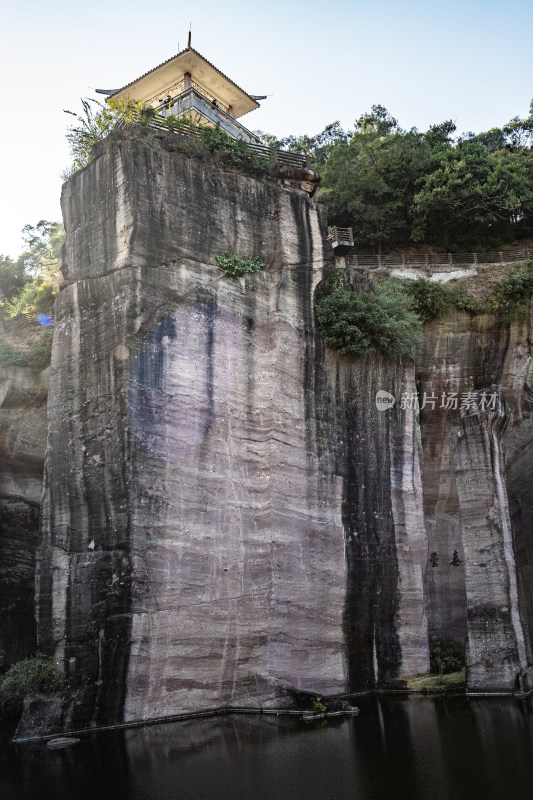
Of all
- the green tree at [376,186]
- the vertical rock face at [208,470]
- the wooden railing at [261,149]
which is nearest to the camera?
the vertical rock face at [208,470]

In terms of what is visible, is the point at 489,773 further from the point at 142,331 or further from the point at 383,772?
the point at 142,331

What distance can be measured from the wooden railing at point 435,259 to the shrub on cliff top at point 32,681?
49.9 ft

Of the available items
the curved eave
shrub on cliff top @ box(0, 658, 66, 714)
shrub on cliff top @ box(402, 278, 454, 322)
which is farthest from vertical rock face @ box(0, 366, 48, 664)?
shrub on cliff top @ box(402, 278, 454, 322)

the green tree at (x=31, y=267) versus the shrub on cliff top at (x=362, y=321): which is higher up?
the green tree at (x=31, y=267)

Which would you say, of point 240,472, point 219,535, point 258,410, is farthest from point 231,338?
point 219,535

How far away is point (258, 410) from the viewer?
1727 cm

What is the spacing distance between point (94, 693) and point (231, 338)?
26.3ft

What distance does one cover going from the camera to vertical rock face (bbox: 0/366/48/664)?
1989 centimetres

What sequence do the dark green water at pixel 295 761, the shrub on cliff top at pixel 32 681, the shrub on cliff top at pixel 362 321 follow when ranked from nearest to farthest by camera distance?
the dark green water at pixel 295 761 → the shrub on cliff top at pixel 32 681 → the shrub on cliff top at pixel 362 321

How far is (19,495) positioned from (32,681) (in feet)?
24.0

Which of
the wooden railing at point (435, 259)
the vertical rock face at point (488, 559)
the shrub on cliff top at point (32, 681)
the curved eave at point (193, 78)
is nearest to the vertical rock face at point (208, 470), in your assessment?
the shrub on cliff top at point (32, 681)

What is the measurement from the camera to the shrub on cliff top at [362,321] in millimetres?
18312

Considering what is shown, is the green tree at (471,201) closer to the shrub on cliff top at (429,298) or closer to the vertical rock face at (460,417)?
the shrub on cliff top at (429,298)

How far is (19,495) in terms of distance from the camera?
20.5 meters
